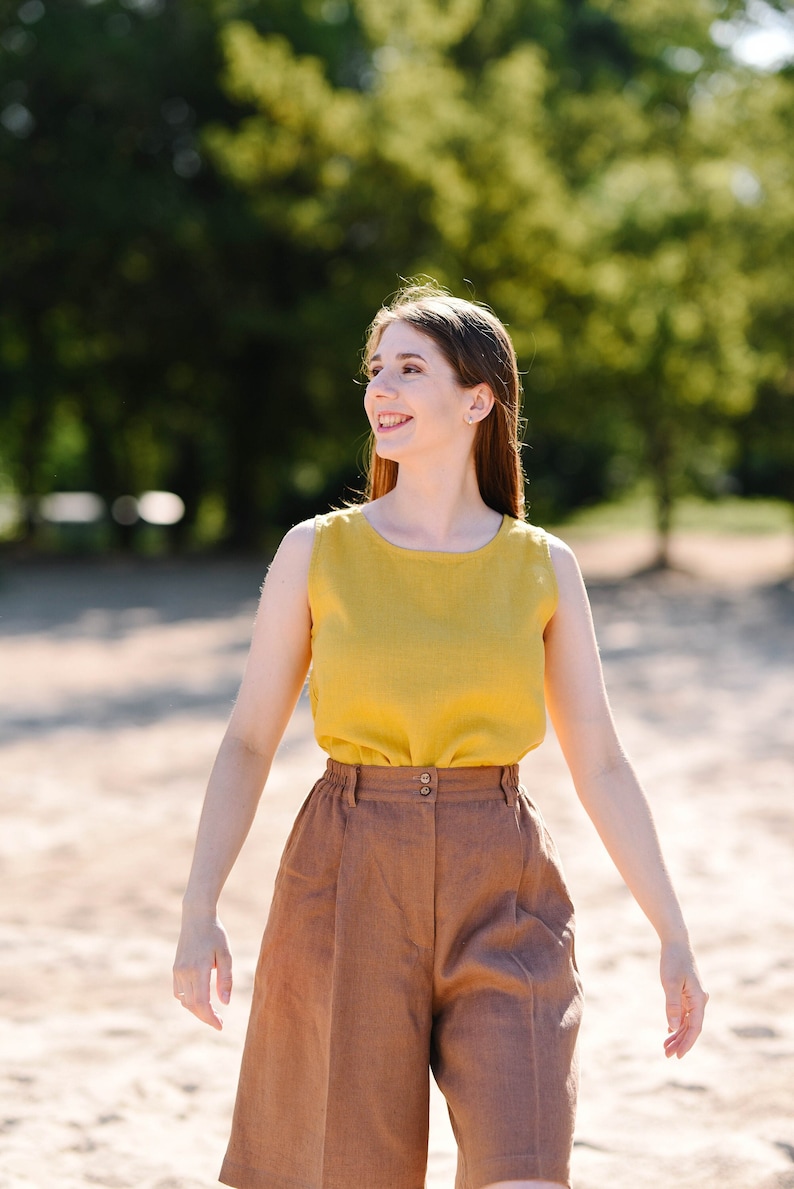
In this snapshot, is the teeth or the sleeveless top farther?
the teeth

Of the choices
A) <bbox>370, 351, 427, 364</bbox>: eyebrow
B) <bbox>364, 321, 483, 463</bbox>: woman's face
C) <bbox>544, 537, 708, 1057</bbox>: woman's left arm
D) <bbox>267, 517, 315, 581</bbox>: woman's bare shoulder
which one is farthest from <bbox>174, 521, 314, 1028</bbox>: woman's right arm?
<bbox>544, 537, 708, 1057</bbox>: woman's left arm

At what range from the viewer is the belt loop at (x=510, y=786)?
6.97 ft

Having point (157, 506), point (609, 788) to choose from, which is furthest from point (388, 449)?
point (157, 506)

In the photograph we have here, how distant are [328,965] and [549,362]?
1801 centimetres

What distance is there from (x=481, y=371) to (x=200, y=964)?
105 cm

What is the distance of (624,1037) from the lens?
4051mm

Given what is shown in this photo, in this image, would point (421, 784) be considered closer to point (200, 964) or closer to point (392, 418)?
point (200, 964)

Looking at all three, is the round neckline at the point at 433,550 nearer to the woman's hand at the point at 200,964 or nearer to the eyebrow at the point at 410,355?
the eyebrow at the point at 410,355

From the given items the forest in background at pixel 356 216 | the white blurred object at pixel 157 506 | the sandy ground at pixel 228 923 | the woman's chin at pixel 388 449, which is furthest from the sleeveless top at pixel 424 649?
the white blurred object at pixel 157 506

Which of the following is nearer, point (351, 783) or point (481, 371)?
point (351, 783)

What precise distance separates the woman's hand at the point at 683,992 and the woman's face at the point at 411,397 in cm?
92

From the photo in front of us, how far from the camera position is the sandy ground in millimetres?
3416

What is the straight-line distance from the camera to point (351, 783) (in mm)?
2096

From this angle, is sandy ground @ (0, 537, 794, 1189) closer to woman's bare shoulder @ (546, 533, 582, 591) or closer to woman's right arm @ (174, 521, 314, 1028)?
woman's right arm @ (174, 521, 314, 1028)
